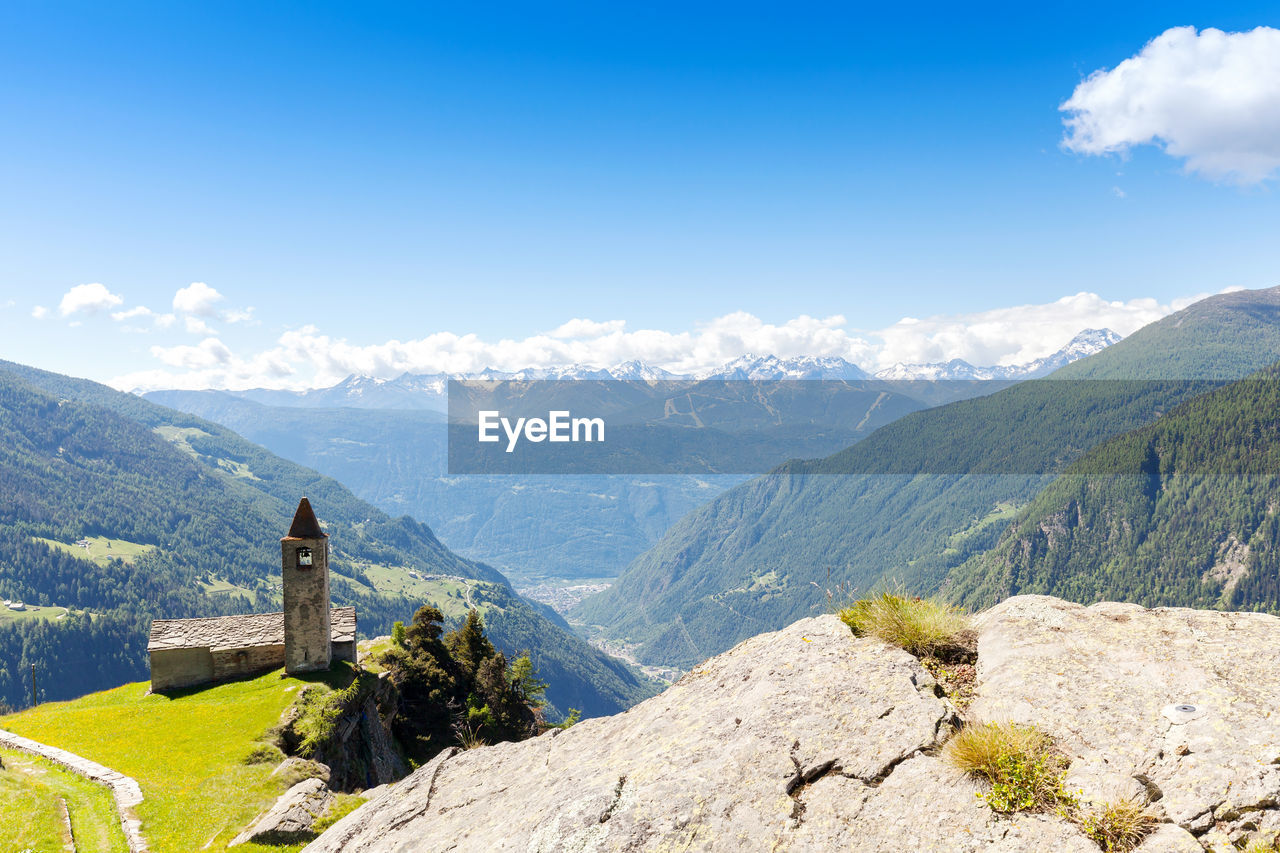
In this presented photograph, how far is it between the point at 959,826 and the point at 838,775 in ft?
3.83

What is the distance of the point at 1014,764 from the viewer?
5.84 metres

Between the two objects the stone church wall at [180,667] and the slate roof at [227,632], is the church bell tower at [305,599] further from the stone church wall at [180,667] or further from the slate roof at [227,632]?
the stone church wall at [180,667]

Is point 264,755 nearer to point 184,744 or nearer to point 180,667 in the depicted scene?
point 184,744

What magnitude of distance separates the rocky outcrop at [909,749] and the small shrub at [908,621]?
285 mm

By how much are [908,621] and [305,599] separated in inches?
1750

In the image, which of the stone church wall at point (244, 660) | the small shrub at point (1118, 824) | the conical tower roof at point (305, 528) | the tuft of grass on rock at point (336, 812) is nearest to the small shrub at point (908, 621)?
the small shrub at point (1118, 824)

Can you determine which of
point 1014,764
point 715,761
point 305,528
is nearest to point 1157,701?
point 1014,764

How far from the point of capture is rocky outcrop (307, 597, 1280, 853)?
544 centimetres

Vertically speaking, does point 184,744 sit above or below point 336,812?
below

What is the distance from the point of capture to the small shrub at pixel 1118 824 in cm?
505

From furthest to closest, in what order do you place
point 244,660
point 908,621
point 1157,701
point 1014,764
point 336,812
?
point 244,660
point 336,812
point 908,621
point 1157,701
point 1014,764

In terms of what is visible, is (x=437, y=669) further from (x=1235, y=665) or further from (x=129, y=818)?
(x=1235, y=665)

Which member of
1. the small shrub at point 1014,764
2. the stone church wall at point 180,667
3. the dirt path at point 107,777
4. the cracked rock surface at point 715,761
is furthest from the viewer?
the stone church wall at point 180,667

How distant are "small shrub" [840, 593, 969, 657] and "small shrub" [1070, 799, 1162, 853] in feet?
9.88
